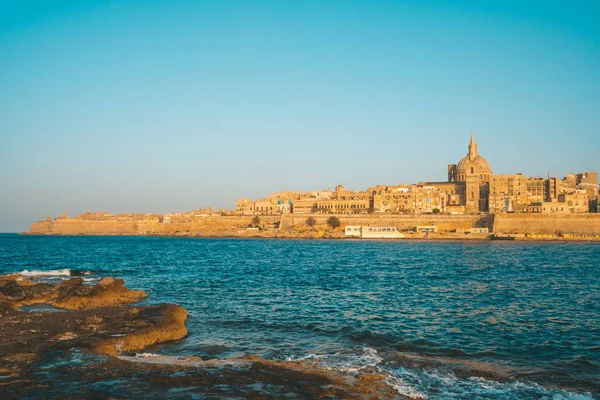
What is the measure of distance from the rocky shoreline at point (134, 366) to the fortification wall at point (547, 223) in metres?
83.6

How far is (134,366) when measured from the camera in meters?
10.9

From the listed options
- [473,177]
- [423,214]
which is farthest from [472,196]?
[423,214]

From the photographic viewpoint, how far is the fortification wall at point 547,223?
279 ft

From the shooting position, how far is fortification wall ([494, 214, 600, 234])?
84.9 metres

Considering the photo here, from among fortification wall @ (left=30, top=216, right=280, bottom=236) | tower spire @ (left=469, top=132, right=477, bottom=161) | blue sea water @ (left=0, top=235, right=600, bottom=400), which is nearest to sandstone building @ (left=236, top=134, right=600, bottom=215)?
tower spire @ (left=469, top=132, right=477, bottom=161)

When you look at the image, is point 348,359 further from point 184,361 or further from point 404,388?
point 184,361

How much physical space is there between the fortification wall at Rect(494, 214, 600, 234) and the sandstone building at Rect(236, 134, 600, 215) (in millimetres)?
5109

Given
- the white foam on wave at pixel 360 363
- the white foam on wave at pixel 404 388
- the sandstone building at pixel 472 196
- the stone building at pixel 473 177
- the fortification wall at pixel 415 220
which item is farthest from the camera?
the stone building at pixel 473 177

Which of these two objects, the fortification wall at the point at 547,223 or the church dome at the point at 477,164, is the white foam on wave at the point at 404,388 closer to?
the fortification wall at the point at 547,223

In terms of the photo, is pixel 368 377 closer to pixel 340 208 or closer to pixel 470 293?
pixel 470 293

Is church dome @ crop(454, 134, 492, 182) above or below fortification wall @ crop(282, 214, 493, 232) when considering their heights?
above

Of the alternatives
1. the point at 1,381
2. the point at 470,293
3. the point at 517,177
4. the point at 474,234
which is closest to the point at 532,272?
the point at 470,293

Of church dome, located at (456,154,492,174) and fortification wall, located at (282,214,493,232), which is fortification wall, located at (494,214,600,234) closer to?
fortification wall, located at (282,214,493,232)

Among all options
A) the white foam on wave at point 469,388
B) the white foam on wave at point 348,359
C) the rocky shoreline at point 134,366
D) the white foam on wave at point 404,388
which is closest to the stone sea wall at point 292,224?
the white foam on wave at point 348,359
